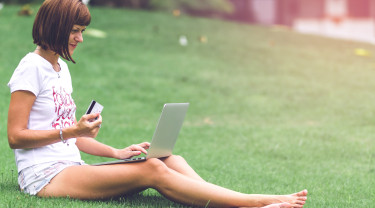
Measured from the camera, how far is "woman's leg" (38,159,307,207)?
3.07 meters

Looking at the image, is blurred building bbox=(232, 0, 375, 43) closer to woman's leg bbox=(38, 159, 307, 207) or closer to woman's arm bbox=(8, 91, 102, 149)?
woman's leg bbox=(38, 159, 307, 207)

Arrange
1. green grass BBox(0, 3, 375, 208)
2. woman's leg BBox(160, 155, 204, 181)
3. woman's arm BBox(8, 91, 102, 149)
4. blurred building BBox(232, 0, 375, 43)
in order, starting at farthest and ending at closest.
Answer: blurred building BBox(232, 0, 375, 43) < green grass BBox(0, 3, 375, 208) < woman's leg BBox(160, 155, 204, 181) < woman's arm BBox(8, 91, 102, 149)

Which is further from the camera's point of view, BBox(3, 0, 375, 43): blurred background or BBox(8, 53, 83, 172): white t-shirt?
BBox(3, 0, 375, 43): blurred background

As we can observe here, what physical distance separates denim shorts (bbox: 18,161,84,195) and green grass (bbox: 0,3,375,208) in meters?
0.09

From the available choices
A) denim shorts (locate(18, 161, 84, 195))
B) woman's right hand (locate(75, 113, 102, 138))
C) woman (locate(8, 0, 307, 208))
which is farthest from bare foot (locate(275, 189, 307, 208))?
denim shorts (locate(18, 161, 84, 195))

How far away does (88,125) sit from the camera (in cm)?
281

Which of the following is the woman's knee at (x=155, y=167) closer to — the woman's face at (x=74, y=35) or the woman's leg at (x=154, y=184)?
the woman's leg at (x=154, y=184)

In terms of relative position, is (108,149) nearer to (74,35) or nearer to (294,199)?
(74,35)

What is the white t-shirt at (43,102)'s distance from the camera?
3.02 metres

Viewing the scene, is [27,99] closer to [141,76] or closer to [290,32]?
[141,76]

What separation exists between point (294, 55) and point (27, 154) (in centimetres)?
963

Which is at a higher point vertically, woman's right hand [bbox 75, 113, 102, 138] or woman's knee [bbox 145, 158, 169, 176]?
woman's right hand [bbox 75, 113, 102, 138]

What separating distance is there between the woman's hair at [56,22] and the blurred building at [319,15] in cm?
1603

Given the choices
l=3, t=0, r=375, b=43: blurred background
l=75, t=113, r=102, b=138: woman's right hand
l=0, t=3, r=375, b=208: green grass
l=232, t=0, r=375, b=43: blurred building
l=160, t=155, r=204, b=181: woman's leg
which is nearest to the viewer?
l=75, t=113, r=102, b=138: woman's right hand
